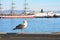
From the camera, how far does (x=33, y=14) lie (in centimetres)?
8006

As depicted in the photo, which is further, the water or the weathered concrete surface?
the water

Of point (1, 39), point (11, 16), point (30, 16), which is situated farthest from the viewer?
point (30, 16)

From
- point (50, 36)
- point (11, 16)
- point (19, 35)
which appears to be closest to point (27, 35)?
point (19, 35)

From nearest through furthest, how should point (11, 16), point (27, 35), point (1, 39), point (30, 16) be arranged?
point (1, 39) → point (27, 35) → point (11, 16) → point (30, 16)

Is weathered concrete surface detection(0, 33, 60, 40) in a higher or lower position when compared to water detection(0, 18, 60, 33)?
higher

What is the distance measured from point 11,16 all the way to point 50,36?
6306 cm

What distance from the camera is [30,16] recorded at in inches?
3054

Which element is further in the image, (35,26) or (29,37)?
(35,26)

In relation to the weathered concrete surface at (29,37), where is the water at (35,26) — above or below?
below

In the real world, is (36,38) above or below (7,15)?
above

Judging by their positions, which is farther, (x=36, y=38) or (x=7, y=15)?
(x=7, y=15)

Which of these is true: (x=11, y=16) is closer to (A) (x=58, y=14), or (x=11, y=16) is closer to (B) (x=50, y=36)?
(A) (x=58, y=14)

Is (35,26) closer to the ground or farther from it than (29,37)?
closer to the ground

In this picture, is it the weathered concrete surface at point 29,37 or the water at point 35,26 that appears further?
the water at point 35,26
